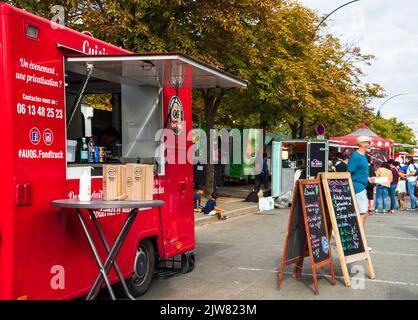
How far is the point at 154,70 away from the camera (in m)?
5.59

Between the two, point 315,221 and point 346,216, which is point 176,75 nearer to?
point 315,221

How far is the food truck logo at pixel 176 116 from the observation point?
270 inches

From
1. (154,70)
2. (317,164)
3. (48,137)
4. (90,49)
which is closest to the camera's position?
(48,137)

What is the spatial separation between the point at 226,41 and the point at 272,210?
6232 millimetres

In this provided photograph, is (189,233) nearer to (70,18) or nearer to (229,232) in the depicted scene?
(229,232)

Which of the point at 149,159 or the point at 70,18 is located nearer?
the point at 149,159

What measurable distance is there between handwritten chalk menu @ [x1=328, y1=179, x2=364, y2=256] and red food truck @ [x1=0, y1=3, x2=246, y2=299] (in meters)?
2.06

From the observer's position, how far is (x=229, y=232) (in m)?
11.9

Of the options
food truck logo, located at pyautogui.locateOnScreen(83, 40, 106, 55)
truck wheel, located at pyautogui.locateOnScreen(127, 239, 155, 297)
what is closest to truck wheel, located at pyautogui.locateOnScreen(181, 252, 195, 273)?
truck wheel, located at pyautogui.locateOnScreen(127, 239, 155, 297)

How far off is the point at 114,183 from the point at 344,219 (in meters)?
3.72

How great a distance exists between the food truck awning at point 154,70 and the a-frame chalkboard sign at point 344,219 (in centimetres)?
192

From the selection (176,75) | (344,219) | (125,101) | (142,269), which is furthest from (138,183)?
(344,219)

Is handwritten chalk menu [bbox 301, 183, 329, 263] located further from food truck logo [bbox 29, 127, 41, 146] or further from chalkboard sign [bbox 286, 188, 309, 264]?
food truck logo [bbox 29, 127, 41, 146]

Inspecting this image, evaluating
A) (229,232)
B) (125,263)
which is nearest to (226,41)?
(229,232)
